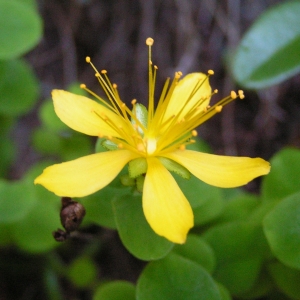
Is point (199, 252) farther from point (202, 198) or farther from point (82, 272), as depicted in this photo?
point (82, 272)

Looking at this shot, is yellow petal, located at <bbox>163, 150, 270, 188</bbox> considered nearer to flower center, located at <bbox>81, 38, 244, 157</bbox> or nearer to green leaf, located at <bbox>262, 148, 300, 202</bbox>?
flower center, located at <bbox>81, 38, 244, 157</bbox>

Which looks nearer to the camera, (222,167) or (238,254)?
(222,167)

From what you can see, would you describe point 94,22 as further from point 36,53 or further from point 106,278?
point 106,278

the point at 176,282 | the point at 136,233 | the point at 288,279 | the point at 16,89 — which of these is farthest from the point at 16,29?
the point at 288,279

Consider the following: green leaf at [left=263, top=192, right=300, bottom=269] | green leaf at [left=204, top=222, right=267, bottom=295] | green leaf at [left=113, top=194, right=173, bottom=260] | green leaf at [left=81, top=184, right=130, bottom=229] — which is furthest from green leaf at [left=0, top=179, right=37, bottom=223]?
green leaf at [left=263, top=192, right=300, bottom=269]

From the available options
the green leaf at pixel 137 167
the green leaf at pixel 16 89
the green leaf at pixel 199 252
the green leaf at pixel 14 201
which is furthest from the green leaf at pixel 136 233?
the green leaf at pixel 16 89

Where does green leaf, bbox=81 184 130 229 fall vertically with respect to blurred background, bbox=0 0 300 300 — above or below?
below

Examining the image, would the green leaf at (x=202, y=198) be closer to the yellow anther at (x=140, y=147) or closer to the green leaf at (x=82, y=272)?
the yellow anther at (x=140, y=147)
